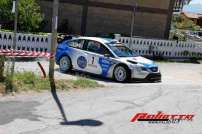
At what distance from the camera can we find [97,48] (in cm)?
1898

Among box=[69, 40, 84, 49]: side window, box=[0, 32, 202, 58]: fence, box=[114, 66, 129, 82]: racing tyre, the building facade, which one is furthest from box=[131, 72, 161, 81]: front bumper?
the building facade

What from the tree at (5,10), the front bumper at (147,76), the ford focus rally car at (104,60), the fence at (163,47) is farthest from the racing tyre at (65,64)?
the tree at (5,10)

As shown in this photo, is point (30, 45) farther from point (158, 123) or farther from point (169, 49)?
point (158, 123)

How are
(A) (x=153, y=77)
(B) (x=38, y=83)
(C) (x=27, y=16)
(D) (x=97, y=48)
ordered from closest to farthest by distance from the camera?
(B) (x=38, y=83)
(A) (x=153, y=77)
(D) (x=97, y=48)
(C) (x=27, y=16)

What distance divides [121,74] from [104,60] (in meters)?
0.84

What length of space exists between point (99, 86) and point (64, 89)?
66.4 inches

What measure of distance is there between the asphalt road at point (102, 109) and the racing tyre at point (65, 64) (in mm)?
2885

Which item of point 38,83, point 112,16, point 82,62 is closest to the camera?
point 38,83

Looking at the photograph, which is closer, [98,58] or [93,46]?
[98,58]

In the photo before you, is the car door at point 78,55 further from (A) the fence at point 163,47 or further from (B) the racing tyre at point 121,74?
(A) the fence at point 163,47

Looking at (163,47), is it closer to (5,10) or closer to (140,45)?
(140,45)

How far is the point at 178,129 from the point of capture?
1060 cm

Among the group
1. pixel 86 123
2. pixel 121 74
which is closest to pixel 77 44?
pixel 121 74

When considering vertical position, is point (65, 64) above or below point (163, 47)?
above
